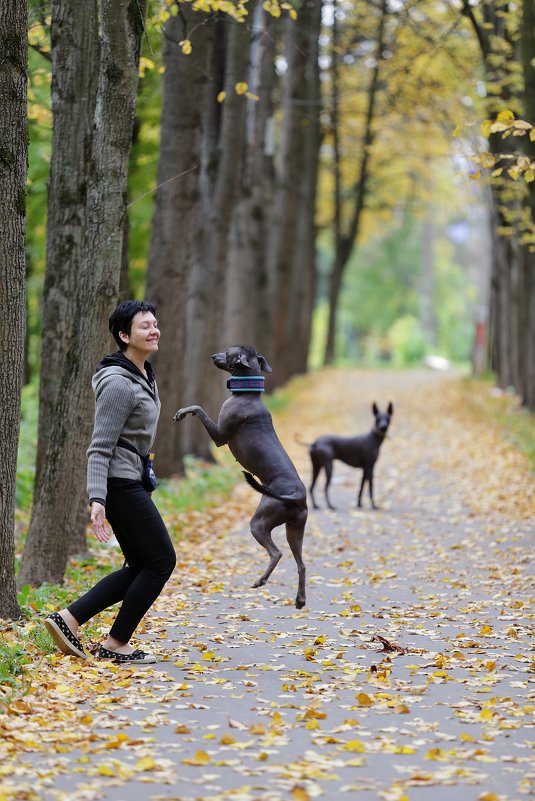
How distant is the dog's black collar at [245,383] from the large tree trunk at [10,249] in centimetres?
151

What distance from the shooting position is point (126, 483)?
7250mm

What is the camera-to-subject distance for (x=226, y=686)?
699 cm

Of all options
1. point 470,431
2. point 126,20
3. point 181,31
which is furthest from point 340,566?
point 470,431

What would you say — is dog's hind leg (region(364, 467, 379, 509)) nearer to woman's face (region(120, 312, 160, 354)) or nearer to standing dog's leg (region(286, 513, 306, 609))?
standing dog's leg (region(286, 513, 306, 609))

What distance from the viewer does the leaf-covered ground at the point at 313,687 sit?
17.5 feet

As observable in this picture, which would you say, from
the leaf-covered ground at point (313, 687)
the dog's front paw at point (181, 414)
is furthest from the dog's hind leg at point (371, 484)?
the dog's front paw at point (181, 414)

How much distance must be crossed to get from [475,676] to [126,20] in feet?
18.3

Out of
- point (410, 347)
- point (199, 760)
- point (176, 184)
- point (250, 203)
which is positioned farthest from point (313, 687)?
point (410, 347)

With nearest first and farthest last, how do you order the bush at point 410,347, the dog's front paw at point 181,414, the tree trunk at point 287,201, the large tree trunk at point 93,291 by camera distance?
the dog's front paw at point 181,414
the large tree trunk at point 93,291
the tree trunk at point 287,201
the bush at point 410,347

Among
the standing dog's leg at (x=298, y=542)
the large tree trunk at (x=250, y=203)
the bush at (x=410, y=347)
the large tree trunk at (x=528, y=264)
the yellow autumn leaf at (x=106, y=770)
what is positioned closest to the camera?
the yellow autumn leaf at (x=106, y=770)

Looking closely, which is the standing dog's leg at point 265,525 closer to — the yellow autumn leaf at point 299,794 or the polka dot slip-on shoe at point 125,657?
the polka dot slip-on shoe at point 125,657

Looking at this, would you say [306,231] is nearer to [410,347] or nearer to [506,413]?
[506,413]

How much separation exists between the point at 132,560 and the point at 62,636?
64cm

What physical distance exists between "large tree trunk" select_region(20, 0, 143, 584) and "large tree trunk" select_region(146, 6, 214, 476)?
5.55m
